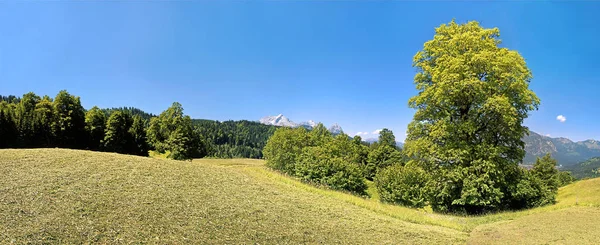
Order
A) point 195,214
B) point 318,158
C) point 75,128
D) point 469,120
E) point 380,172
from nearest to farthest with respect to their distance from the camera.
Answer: point 195,214 → point 469,120 → point 318,158 → point 380,172 → point 75,128

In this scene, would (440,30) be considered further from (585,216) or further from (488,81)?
(585,216)

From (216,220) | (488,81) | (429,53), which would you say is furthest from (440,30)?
(216,220)

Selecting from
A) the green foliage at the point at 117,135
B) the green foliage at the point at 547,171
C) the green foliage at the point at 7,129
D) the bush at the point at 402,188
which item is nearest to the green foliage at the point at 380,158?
the green foliage at the point at 547,171

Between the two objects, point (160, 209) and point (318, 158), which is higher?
point (318, 158)

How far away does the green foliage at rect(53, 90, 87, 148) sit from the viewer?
50.3 m

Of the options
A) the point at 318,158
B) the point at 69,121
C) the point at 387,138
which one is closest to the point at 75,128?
the point at 69,121

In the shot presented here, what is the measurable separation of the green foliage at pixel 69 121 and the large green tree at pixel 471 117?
5613cm

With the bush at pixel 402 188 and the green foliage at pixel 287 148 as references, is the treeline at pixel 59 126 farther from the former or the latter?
the bush at pixel 402 188

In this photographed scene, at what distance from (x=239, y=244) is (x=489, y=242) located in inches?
355

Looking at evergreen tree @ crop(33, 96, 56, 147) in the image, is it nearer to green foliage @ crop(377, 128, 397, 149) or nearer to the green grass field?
the green grass field

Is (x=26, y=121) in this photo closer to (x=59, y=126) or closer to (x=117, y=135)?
(x=59, y=126)

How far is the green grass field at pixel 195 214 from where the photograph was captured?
8.95 meters

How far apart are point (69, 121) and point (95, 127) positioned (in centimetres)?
505

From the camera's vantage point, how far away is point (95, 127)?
56062mm
